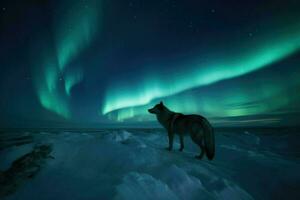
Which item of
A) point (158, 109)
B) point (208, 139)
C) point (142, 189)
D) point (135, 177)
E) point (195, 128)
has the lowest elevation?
point (142, 189)

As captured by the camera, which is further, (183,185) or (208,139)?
(208,139)

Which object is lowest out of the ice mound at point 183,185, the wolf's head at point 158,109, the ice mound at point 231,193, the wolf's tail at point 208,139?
the ice mound at point 231,193

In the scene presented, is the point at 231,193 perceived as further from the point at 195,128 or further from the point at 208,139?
the point at 195,128

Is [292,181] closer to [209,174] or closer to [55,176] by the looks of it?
[209,174]

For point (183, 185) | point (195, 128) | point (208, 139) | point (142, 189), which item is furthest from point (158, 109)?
point (142, 189)

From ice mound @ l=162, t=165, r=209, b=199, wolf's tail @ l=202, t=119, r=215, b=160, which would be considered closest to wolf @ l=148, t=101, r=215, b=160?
wolf's tail @ l=202, t=119, r=215, b=160

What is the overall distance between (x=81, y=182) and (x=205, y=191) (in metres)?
2.70

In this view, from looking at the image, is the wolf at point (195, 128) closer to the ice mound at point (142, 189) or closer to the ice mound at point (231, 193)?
the ice mound at point (231, 193)

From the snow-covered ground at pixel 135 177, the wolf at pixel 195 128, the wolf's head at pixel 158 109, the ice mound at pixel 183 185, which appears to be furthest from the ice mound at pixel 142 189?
the wolf's head at pixel 158 109

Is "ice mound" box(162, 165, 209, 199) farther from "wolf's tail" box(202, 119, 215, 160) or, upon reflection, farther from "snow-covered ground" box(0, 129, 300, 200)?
"wolf's tail" box(202, 119, 215, 160)

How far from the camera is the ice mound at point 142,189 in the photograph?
2.95 meters

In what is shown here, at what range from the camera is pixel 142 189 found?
10.5ft

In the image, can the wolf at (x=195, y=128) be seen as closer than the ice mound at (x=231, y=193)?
No

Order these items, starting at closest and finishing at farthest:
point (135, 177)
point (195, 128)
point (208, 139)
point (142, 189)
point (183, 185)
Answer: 1. point (142, 189)
2. point (135, 177)
3. point (183, 185)
4. point (208, 139)
5. point (195, 128)
